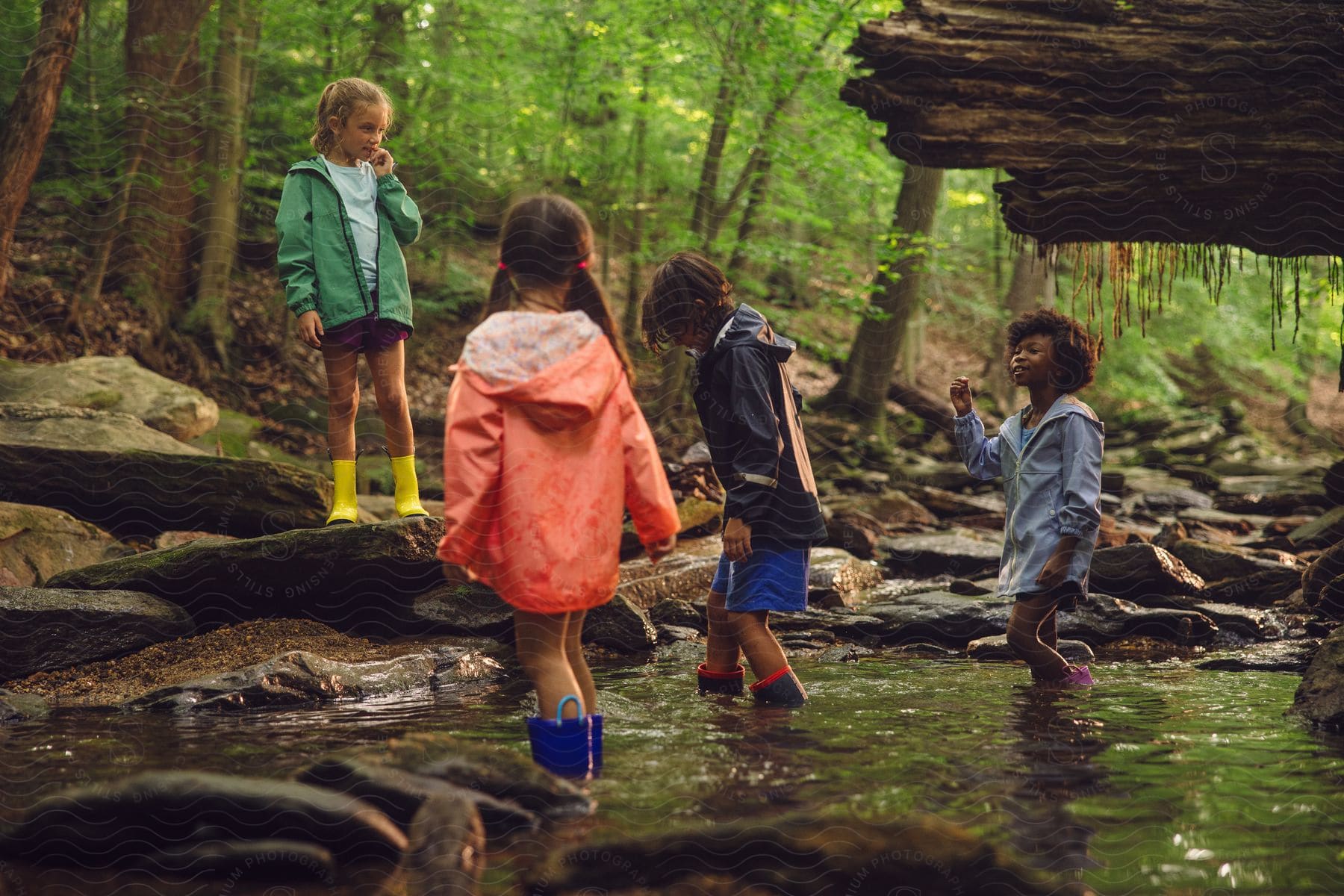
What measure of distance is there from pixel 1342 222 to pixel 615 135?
949 centimetres

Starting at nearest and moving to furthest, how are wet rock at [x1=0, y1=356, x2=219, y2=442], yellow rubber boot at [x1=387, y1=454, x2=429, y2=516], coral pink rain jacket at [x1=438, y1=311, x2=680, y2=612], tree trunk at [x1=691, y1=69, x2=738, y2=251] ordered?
coral pink rain jacket at [x1=438, y1=311, x2=680, y2=612]
yellow rubber boot at [x1=387, y1=454, x2=429, y2=516]
wet rock at [x1=0, y1=356, x2=219, y2=442]
tree trunk at [x1=691, y1=69, x2=738, y2=251]

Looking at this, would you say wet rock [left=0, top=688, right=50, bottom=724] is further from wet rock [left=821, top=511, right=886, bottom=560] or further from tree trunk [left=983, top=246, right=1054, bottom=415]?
tree trunk [left=983, top=246, right=1054, bottom=415]

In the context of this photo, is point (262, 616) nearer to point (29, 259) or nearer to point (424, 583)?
point (424, 583)

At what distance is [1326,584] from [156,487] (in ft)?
20.5

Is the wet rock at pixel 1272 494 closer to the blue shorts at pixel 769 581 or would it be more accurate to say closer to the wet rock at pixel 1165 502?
the wet rock at pixel 1165 502

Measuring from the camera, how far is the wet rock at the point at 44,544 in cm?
492

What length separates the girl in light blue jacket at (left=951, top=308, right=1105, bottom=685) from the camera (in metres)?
4.00

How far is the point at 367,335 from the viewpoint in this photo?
15.0 feet

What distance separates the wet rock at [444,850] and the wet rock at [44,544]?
3548 mm

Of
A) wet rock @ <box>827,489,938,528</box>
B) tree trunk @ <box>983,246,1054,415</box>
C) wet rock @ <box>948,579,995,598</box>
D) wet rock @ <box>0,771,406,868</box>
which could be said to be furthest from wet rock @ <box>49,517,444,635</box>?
tree trunk @ <box>983,246,1054,415</box>

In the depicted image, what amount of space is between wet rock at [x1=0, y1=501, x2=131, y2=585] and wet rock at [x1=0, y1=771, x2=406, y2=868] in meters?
2.96

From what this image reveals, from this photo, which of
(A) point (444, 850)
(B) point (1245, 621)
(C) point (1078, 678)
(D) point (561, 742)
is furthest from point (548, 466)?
(B) point (1245, 621)

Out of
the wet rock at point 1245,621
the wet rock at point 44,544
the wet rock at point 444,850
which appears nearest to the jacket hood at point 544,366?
the wet rock at point 444,850

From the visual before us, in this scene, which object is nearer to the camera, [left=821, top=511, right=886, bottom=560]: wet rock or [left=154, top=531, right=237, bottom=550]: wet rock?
[left=154, top=531, right=237, bottom=550]: wet rock
